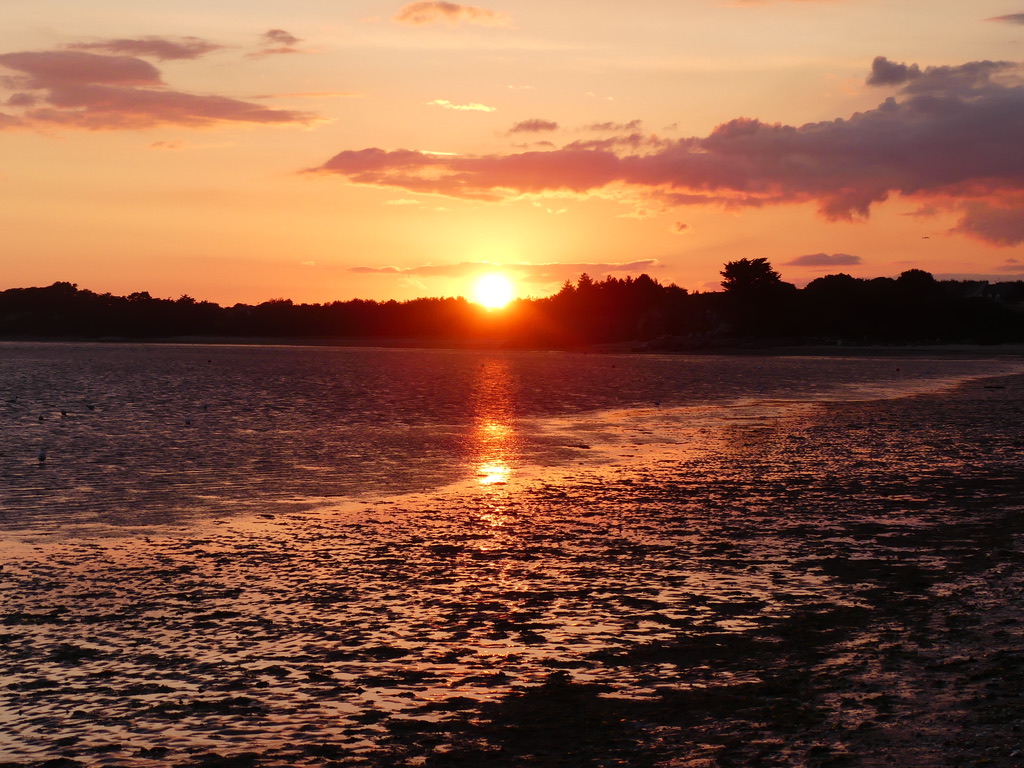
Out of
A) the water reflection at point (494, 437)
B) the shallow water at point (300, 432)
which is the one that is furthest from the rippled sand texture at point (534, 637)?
the water reflection at point (494, 437)

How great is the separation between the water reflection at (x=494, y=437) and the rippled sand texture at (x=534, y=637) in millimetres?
4834

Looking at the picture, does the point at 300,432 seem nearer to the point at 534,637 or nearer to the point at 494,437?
the point at 494,437

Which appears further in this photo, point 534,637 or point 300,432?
point 300,432

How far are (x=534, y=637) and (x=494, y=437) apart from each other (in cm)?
2161

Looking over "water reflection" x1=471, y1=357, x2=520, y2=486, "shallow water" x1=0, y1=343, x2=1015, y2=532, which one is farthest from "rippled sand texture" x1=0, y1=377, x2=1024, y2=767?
"water reflection" x1=471, y1=357, x2=520, y2=486

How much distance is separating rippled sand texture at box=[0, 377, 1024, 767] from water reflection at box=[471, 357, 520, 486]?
4.83 metres

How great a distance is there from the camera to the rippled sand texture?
792 cm

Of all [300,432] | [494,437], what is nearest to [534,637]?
[494,437]

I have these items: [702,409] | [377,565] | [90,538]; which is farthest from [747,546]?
[702,409]

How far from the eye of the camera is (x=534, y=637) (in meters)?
10.7

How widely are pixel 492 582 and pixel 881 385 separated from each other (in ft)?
173

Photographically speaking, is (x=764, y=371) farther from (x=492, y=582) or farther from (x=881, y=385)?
(x=492, y=582)

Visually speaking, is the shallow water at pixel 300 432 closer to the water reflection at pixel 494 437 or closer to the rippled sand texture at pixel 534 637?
the water reflection at pixel 494 437

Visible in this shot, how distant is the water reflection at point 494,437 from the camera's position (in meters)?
24.1
